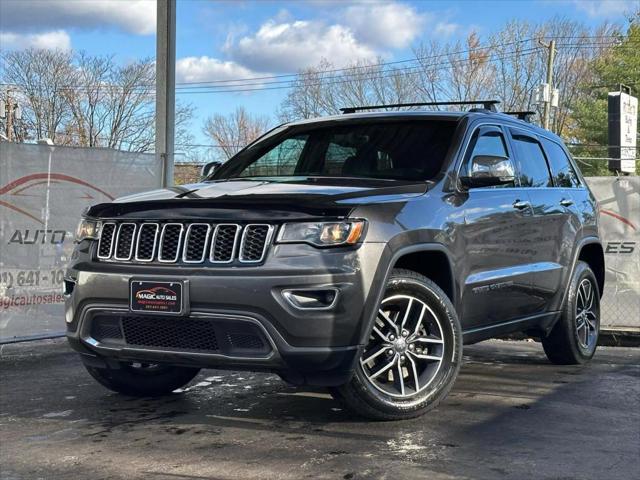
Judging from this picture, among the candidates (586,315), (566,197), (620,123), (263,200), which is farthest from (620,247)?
(263,200)

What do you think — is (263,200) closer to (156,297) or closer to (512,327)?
(156,297)

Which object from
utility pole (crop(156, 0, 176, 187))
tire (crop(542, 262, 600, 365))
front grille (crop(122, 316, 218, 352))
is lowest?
tire (crop(542, 262, 600, 365))

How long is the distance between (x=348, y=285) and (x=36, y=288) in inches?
177

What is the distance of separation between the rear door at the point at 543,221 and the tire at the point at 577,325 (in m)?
0.36

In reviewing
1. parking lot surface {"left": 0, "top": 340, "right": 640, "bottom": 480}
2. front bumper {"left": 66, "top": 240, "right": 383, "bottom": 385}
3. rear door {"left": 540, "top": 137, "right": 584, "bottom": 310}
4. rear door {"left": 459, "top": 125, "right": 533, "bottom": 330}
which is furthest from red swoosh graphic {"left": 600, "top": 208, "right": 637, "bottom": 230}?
front bumper {"left": 66, "top": 240, "right": 383, "bottom": 385}

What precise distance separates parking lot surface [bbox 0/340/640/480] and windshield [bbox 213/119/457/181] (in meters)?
1.54

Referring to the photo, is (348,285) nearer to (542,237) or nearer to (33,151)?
(542,237)

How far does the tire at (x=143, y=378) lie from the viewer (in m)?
5.27

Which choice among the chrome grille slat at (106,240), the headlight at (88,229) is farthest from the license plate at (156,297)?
the headlight at (88,229)

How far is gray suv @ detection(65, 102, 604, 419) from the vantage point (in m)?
4.05

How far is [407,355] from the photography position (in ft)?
15.1

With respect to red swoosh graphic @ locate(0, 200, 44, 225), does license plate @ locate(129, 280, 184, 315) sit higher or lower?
lower

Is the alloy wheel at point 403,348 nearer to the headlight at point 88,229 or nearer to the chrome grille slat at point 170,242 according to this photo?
the chrome grille slat at point 170,242

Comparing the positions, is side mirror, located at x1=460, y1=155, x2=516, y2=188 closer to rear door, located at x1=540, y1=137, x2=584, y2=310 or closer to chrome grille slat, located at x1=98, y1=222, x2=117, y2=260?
rear door, located at x1=540, y1=137, x2=584, y2=310
